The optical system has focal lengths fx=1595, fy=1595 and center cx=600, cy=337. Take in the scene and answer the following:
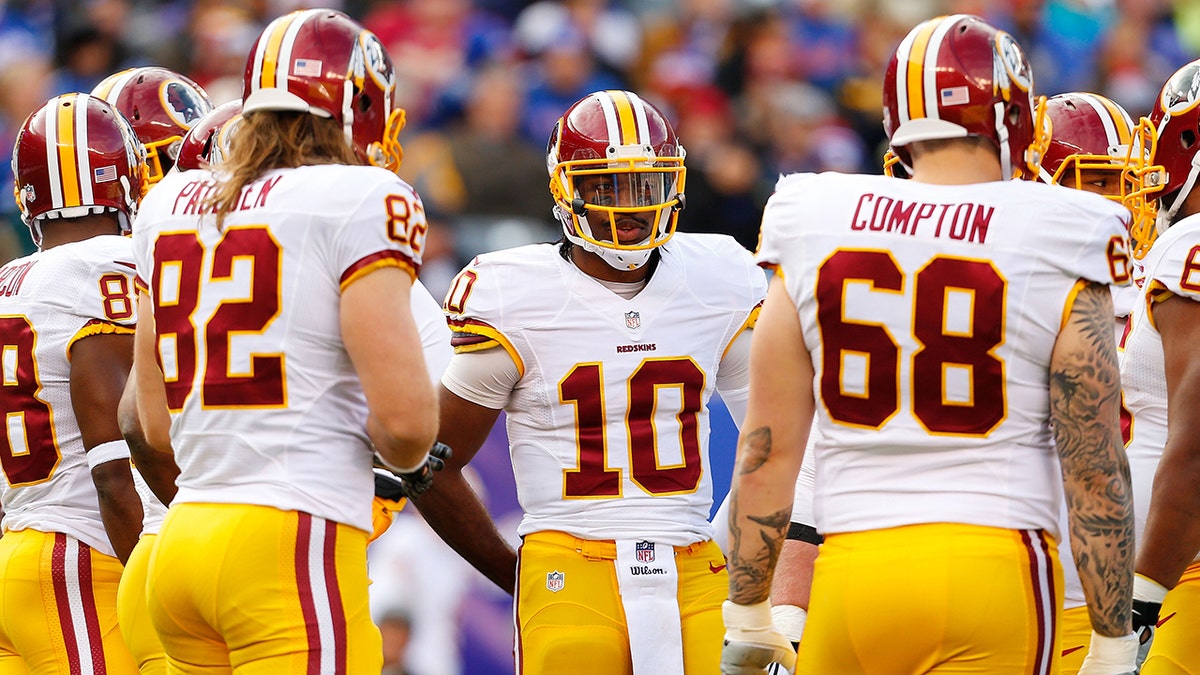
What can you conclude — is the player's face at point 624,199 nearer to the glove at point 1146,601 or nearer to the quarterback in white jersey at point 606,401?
the quarterback in white jersey at point 606,401

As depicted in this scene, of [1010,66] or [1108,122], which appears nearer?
[1010,66]

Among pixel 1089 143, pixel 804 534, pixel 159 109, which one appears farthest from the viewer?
pixel 159 109

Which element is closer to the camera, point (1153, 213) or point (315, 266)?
point (315, 266)

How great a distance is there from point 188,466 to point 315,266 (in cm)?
52

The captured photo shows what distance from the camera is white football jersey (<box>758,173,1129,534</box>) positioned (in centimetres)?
319

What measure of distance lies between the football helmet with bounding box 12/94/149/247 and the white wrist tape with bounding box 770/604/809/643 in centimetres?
222

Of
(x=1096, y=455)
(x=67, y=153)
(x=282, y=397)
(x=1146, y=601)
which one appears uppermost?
(x=67, y=153)

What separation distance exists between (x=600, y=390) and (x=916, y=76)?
1270mm

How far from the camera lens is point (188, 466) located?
10.9 feet

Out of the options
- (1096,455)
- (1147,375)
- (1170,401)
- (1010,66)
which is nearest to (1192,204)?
(1147,375)

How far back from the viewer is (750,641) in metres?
3.46

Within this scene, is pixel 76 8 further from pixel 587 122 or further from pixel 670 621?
pixel 670 621

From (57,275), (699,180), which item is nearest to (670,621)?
(57,275)

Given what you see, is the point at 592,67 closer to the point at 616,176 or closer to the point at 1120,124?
the point at 1120,124
